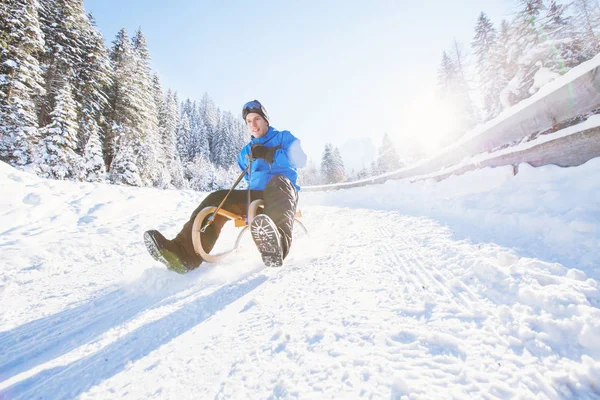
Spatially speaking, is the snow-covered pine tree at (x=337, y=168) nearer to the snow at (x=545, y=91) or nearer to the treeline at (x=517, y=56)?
the treeline at (x=517, y=56)

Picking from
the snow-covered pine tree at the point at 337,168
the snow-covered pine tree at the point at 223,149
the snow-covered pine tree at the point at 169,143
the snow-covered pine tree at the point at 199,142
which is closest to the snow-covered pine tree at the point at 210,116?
the snow-covered pine tree at the point at 223,149

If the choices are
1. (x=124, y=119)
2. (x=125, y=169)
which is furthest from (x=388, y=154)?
(x=125, y=169)

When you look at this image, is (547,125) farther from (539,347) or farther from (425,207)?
(539,347)

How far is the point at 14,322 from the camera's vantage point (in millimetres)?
1667

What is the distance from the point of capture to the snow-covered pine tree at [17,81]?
1271 centimetres

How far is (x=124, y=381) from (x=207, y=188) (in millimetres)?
38569

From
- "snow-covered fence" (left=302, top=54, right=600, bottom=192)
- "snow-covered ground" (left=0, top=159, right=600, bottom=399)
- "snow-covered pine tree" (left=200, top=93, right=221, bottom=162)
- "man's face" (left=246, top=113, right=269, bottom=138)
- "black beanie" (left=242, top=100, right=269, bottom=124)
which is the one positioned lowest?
"snow-covered ground" (left=0, top=159, right=600, bottom=399)

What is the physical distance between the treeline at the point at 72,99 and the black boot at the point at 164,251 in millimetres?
15616

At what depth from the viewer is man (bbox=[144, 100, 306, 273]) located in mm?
2146

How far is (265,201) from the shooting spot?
8.53ft

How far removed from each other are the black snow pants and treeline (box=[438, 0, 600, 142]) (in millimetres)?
14185

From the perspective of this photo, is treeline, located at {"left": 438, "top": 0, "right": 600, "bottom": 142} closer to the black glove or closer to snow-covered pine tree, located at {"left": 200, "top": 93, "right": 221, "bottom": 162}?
the black glove

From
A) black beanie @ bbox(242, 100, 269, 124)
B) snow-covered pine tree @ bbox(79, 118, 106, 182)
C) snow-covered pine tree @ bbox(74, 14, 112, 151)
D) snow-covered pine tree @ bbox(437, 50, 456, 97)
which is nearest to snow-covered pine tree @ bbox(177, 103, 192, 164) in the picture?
snow-covered pine tree @ bbox(74, 14, 112, 151)

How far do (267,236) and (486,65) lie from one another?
2589 centimetres
